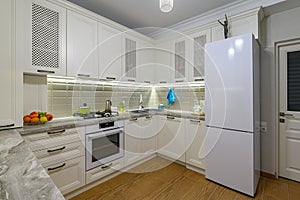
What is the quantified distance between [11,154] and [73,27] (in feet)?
6.01

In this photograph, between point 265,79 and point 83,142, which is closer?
point 83,142

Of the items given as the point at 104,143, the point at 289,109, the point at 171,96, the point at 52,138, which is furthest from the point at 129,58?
the point at 289,109

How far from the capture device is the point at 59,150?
180cm

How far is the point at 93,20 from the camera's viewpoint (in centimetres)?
239

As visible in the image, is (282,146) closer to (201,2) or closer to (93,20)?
(201,2)

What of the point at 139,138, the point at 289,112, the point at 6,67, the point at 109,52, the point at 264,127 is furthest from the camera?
the point at 139,138

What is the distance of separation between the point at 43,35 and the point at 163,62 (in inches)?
84.3

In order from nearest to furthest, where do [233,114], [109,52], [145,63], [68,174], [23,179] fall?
[23,179]
[68,174]
[233,114]
[109,52]
[145,63]

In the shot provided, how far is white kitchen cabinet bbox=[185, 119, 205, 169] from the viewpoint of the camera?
2453 mm

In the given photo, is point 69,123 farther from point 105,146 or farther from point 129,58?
point 129,58

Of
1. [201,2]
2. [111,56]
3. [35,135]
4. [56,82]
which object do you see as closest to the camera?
[35,135]

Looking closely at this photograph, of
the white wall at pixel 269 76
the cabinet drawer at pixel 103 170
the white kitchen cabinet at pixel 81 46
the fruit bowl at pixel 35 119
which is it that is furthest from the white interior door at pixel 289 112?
the fruit bowl at pixel 35 119

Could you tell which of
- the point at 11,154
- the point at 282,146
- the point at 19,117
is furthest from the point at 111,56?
the point at 282,146

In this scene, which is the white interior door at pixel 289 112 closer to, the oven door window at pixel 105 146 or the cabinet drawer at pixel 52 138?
the oven door window at pixel 105 146
